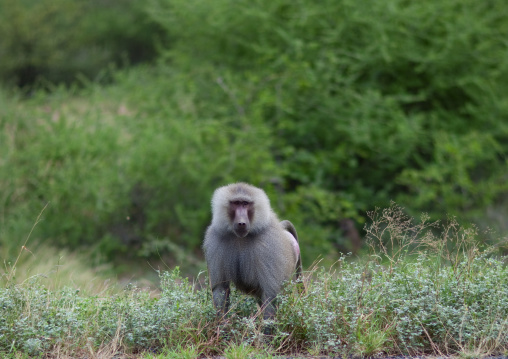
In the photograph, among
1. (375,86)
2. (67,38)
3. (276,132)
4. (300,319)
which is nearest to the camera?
(300,319)

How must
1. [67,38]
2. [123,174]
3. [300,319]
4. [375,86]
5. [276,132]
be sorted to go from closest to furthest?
[300,319]
[123,174]
[276,132]
[375,86]
[67,38]

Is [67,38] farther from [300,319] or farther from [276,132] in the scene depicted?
[300,319]

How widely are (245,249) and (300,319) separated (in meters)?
0.54

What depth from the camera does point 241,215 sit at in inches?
163

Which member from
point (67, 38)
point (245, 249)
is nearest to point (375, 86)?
point (245, 249)

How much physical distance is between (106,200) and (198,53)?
3.99 m

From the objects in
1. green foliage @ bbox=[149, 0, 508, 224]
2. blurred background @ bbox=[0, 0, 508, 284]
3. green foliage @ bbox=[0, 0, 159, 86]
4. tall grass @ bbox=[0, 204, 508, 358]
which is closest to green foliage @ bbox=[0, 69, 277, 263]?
blurred background @ bbox=[0, 0, 508, 284]

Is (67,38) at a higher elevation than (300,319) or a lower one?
higher

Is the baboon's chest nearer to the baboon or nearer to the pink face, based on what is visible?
the baboon

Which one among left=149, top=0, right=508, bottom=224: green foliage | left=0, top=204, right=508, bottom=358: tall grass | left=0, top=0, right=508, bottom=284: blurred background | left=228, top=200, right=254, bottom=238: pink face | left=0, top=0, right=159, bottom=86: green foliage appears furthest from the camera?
left=0, top=0, right=159, bottom=86: green foliage

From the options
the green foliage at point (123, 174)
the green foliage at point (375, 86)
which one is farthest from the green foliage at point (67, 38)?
the green foliage at point (123, 174)

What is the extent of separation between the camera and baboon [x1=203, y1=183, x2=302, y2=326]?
4133 millimetres

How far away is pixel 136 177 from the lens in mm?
9695

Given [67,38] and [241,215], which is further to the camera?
[67,38]
